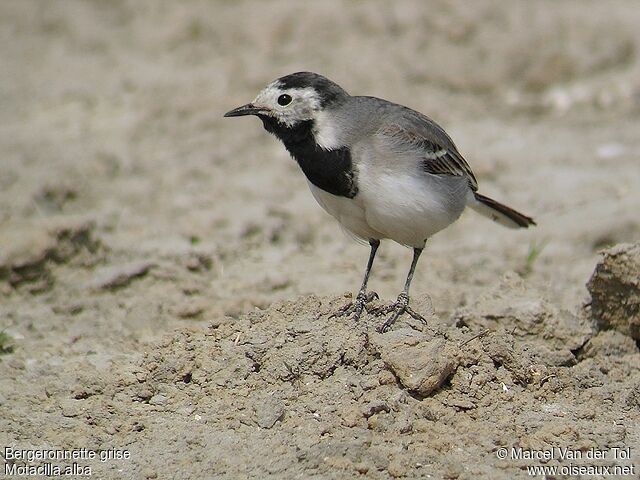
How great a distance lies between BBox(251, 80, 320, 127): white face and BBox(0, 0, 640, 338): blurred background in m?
1.51

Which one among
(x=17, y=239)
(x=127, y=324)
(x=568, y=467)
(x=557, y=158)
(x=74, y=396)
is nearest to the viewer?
(x=568, y=467)

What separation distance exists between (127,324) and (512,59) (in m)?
6.58

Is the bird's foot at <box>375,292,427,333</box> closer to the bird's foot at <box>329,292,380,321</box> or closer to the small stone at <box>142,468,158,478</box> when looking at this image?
the bird's foot at <box>329,292,380,321</box>

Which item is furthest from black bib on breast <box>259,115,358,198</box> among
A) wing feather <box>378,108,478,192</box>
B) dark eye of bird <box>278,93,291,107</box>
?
wing feather <box>378,108,478,192</box>

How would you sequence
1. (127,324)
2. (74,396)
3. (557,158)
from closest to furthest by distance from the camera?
(74,396) → (127,324) → (557,158)

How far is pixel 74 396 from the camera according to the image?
19.3 feet

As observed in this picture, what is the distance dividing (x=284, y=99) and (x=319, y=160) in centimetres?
47

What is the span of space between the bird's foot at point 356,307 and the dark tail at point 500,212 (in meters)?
1.45

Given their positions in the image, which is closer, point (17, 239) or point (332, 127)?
point (332, 127)

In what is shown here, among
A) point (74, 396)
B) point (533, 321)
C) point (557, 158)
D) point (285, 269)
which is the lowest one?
point (74, 396)

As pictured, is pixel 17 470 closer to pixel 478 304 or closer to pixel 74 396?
pixel 74 396

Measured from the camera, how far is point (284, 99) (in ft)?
21.2

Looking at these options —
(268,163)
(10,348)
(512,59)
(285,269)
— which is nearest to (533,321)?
(285,269)

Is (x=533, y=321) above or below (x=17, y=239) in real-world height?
below
